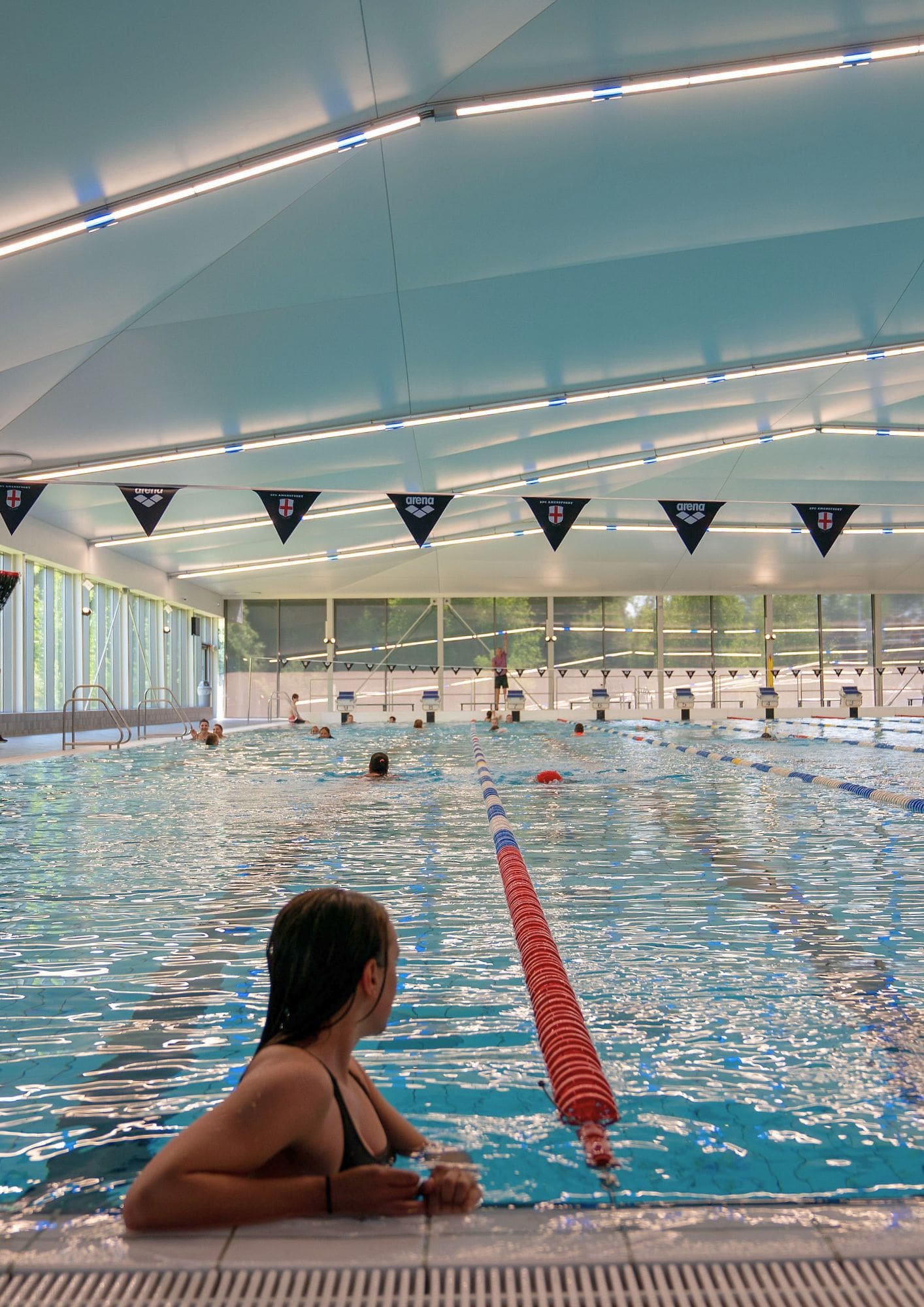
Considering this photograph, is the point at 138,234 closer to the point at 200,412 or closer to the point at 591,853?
the point at 200,412

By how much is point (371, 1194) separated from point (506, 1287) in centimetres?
29

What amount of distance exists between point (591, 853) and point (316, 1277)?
4.55 meters

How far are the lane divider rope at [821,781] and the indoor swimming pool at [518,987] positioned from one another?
0.27 metres

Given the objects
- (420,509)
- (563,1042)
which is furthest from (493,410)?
(563,1042)

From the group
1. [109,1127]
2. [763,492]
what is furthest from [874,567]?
[109,1127]

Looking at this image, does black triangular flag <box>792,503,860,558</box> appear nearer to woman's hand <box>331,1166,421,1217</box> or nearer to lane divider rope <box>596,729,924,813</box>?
lane divider rope <box>596,729,924,813</box>

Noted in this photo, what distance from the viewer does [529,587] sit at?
97.6 feet

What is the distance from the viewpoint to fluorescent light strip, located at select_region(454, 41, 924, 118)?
271 inches

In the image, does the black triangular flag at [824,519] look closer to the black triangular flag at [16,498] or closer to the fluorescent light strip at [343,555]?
the fluorescent light strip at [343,555]

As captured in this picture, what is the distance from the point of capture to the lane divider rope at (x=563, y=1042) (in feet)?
7.50

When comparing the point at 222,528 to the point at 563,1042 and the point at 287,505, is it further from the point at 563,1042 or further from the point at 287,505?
the point at 563,1042

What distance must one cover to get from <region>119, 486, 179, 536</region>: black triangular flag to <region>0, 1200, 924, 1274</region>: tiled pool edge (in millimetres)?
12289

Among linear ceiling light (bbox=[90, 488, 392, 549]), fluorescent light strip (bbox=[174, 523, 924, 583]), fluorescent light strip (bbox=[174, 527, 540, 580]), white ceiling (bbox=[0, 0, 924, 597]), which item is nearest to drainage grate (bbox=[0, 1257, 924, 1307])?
white ceiling (bbox=[0, 0, 924, 597])

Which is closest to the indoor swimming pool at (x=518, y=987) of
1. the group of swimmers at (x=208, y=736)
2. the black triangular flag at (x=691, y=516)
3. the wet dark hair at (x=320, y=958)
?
the wet dark hair at (x=320, y=958)
